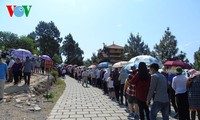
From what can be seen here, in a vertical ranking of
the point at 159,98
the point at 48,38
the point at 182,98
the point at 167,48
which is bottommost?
the point at 182,98

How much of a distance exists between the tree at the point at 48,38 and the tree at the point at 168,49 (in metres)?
39.3

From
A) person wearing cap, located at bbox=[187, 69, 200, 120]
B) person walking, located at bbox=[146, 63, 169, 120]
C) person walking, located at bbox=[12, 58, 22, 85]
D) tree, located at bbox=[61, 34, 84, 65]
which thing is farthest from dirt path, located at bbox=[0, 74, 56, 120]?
tree, located at bbox=[61, 34, 84, 65]

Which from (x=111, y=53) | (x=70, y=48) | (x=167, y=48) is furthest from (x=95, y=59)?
(x=167, y=48)

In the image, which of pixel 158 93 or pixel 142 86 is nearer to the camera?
pixel 158 93

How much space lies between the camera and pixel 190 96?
8289mm

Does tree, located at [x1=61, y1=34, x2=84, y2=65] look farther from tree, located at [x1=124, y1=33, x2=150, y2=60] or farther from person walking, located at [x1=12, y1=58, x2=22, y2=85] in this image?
person walking, located at [x1=12, y1=58, x2=22, y2=85]

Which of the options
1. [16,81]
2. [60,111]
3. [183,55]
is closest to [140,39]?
[183,55]

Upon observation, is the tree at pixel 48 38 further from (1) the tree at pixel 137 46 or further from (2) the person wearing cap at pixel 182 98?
(2) the person wearing cap at pixel 182 98

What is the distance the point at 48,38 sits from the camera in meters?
79.8

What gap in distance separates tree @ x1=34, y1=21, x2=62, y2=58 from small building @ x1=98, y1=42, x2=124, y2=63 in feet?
50.2

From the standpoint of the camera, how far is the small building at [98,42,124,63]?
67.8 m

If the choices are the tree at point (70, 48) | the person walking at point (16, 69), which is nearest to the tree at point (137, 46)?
the tree at point (70, 48)

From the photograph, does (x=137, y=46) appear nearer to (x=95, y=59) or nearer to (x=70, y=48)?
(x=95, y=59)

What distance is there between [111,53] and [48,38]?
19.4 m
